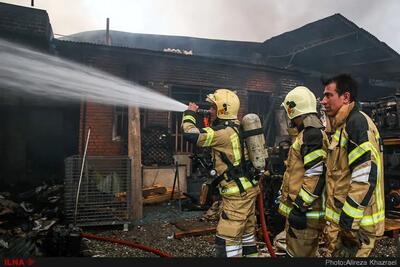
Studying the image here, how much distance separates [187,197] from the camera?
22.0 feet

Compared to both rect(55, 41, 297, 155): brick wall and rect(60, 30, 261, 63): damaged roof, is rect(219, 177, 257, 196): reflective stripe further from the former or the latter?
rect(60, 30, 261, 63): damaged roof

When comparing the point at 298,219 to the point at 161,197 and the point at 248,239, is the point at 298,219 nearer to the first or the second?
the point at 248,239

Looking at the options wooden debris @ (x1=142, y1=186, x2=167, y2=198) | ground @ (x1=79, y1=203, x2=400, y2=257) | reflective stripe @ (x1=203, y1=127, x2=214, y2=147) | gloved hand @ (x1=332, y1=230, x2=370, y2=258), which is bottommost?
ground @ (x1=79, y1=203, x2=400, y2=257)

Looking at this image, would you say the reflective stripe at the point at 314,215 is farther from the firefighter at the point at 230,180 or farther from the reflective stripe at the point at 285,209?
the firefighter at the point at 230,180

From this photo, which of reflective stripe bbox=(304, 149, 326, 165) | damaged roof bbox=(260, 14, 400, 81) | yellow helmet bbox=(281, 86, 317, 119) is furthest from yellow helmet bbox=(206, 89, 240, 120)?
damaged roof bbox=(260, 14, 400, 81)

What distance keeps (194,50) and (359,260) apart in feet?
57.6

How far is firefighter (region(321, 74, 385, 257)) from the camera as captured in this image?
2.02 meters

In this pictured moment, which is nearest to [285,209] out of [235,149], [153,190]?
[235,149]

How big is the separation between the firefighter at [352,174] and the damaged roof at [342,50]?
7.16m

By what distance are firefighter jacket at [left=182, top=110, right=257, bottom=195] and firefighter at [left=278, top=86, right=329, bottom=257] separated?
1.60 ft

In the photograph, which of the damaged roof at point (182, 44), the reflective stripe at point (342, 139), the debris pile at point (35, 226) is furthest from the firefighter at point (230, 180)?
the damaged roof at point (182, 44)

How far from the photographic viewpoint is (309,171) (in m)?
2.59

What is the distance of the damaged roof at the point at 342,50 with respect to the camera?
8977 millimetres

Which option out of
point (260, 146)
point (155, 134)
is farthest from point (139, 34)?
point (260, 146)
